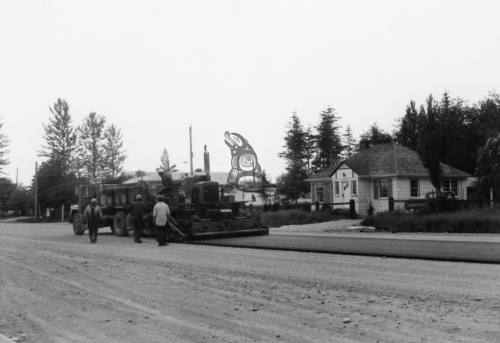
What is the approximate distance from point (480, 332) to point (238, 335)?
95.5 inches

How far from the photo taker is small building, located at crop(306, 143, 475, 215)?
35.9 meters

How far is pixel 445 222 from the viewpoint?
71.7ft

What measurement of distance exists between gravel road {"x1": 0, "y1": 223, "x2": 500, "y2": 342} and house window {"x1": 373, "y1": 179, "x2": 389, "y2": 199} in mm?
24131

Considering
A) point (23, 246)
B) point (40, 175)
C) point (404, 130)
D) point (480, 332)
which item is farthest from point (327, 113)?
point (480, 332)

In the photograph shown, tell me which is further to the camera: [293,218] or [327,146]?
[327,146]

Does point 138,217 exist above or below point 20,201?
below

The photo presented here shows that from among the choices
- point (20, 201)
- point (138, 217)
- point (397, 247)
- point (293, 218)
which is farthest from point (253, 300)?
point (20, 201)

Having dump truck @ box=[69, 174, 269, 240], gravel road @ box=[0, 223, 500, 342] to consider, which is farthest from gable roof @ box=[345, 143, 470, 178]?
gravel road @ box=[0, 223, 500, 342]

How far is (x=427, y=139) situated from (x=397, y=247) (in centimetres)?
1389

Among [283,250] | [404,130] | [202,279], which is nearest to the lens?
[202,279]

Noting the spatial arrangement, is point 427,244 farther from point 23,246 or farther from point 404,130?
point 404,130

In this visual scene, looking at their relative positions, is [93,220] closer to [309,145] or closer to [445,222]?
[445,222]

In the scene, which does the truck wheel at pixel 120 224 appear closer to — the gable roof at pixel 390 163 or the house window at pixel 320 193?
the gable roof at pixel 390 163

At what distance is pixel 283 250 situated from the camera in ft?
50.3
